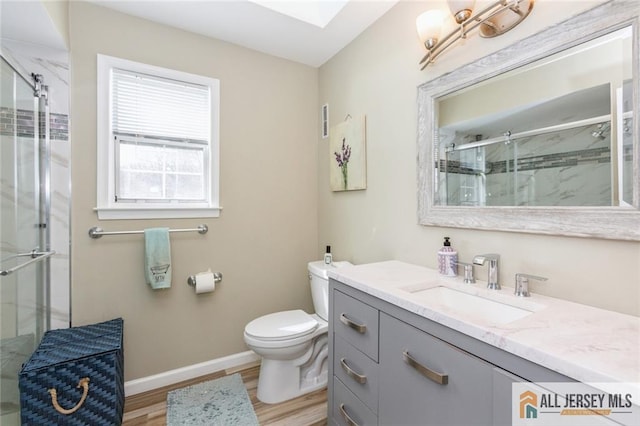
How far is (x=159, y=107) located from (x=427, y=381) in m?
2.21

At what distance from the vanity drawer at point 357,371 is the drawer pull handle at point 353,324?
0.32 feet

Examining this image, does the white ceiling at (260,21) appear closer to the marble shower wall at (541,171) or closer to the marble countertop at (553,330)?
the marble shower wall at (541,171)

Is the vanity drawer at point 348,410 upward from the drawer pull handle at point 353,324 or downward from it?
downward

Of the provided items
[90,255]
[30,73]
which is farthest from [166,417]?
[30,73]

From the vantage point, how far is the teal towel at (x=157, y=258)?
73.2 inches

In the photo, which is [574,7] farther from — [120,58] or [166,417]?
[166,417]

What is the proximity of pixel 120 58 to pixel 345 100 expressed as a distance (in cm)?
151

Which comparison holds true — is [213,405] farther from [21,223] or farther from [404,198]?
[404,198]

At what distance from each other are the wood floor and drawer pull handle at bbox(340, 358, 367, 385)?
1.80ft

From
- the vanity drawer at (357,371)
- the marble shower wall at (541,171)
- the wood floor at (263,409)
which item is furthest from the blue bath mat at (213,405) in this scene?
the marble shower wall at (541,171)

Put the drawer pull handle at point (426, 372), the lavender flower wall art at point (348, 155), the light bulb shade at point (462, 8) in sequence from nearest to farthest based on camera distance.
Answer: the drawer pull handle at point (426, 372) → the light bulb shade at point (462, 8) → the lavender flower wall art at point (348, 155)

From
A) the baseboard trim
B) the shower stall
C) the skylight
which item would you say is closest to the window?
the shower stall

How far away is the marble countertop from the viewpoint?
1.97ft

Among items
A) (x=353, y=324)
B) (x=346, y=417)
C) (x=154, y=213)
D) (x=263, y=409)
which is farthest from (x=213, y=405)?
(x=154, y=213)
